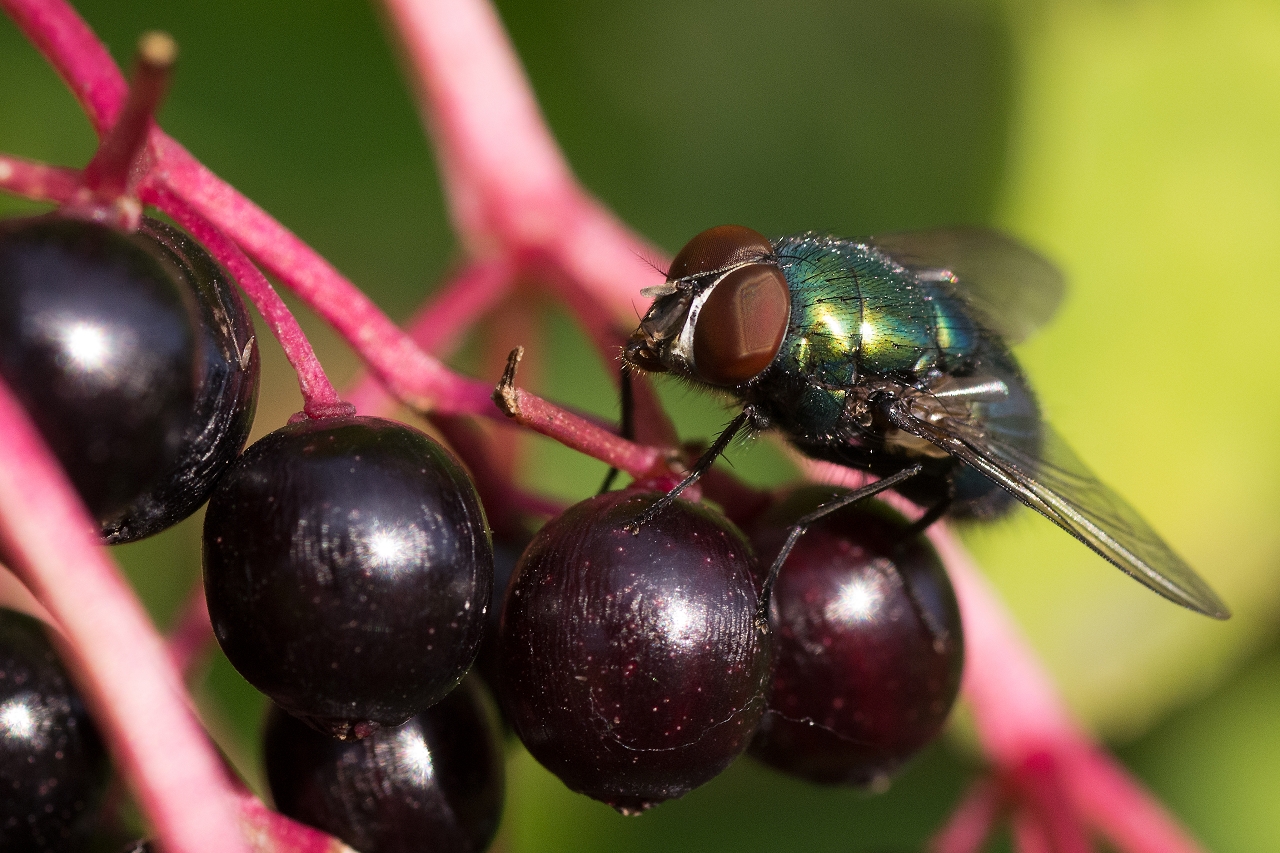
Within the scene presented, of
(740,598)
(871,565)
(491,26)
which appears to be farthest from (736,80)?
(740,598)

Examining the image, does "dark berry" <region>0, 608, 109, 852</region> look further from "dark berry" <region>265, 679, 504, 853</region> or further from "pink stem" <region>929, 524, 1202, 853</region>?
"pink stem" <region>929, 524, 1202, 853</region>

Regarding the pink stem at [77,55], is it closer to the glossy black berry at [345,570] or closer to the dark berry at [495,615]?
the glossy black berry at [345,570]

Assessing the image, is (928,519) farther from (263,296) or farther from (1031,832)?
(263,296)

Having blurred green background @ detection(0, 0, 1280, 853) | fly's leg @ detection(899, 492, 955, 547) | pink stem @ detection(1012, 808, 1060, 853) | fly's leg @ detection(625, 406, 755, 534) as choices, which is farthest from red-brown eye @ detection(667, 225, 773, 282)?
blurred green background @ detection(0, 0, 1280, 853)

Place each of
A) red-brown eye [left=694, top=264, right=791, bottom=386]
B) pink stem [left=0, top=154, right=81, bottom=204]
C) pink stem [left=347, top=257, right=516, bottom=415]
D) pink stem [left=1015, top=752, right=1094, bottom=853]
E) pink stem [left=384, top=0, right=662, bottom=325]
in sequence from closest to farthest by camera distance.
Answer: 1. pink stem [left=0, top=154, right=81, bottom=204]
2. red-brown eye [left=694, top=264, right=791, bottom=386]
3. pink stem [left=1015, top=752, right=1094, bottom=853]
4. pink stem [left=347, top=257, right=516, bottom=415]
5. pink stem [left=384, top=0, right=662, bottom=325]

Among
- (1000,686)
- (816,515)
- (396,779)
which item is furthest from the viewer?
(1000,686)

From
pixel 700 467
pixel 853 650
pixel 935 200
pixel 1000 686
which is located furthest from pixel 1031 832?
pixel 935 200
